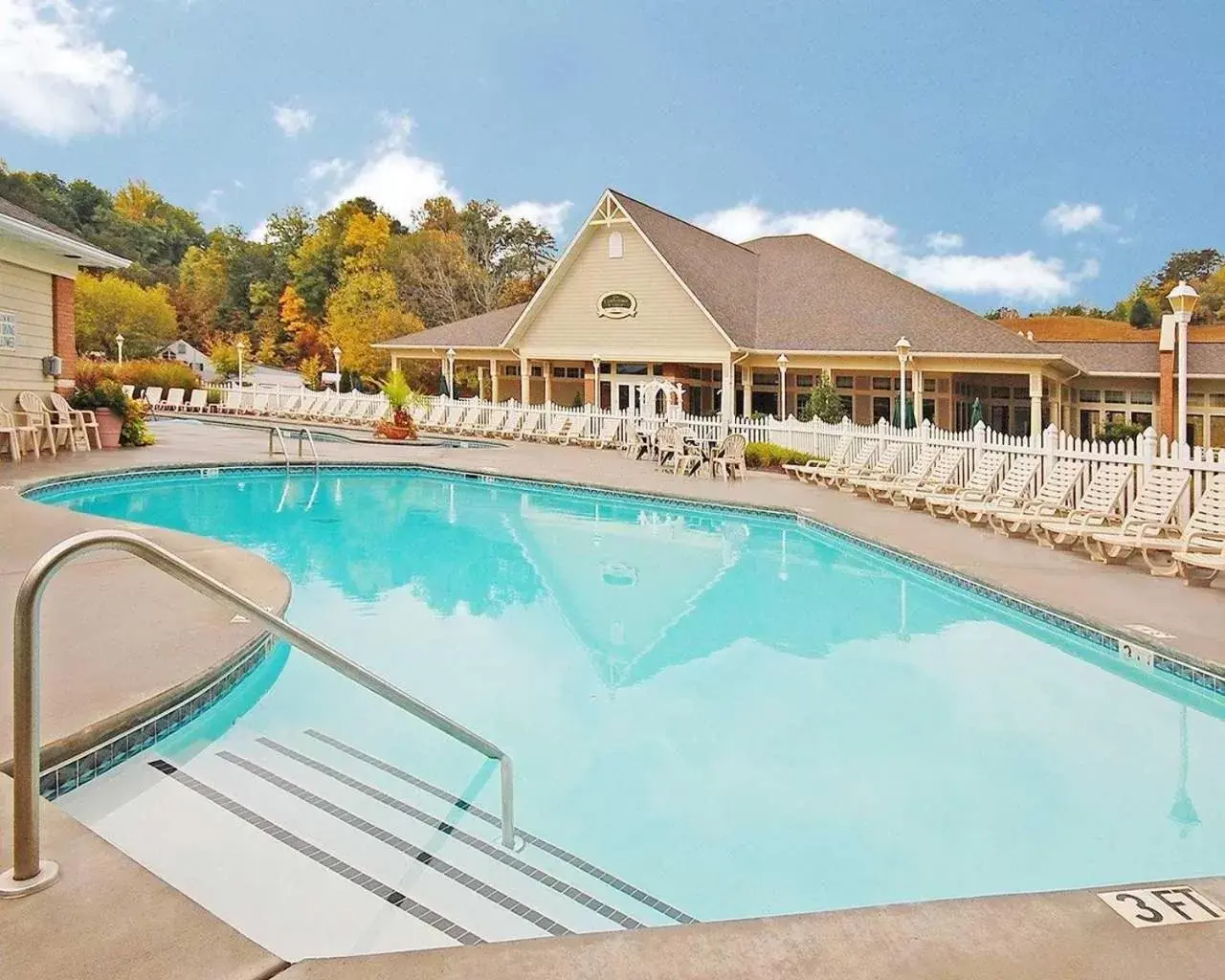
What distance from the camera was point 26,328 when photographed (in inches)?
579

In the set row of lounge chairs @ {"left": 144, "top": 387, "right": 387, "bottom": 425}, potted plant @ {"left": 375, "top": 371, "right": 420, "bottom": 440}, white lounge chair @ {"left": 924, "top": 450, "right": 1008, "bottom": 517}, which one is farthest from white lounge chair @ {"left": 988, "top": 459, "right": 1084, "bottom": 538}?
row of lounge chairs @ {"left": 144, "top": 387, "right": 387, "bottom": 425}

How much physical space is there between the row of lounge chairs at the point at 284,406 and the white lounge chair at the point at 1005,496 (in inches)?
777

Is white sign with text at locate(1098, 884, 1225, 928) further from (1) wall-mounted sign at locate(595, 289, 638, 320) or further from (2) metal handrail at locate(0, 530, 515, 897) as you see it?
(1) wall-mounted sign at locate(595, 289, 638, 320)

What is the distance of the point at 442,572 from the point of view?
351 inches

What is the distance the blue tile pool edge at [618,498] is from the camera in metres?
3.81

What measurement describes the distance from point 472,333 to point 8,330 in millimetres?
15706

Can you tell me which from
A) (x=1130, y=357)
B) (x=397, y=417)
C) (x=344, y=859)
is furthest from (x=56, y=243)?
(x=1130, y=357)

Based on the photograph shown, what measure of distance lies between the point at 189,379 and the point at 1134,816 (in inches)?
1418

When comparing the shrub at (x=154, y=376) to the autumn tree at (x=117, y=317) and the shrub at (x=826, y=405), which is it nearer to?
the autumn tree at (x=117, y=317)

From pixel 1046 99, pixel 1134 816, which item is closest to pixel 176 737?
pixel 1134 816

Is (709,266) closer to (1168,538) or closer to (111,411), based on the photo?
(111,411)

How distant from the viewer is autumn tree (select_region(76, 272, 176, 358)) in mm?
46906

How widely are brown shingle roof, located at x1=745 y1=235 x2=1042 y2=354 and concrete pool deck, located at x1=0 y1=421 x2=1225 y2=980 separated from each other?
44.7 feet

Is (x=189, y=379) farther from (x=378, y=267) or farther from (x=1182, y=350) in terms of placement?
(x=1182, y=350)
